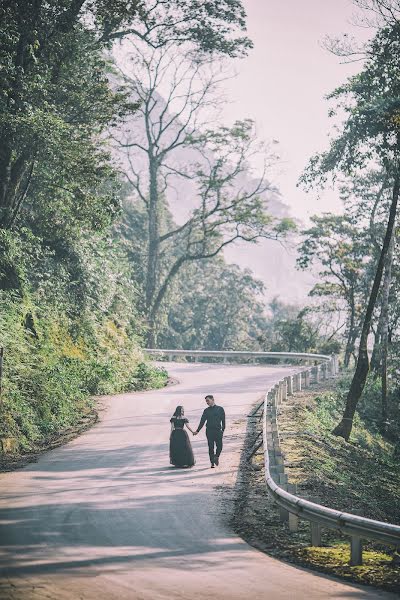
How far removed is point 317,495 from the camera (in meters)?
14.4

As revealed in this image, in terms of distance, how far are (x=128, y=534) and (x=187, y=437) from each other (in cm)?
586

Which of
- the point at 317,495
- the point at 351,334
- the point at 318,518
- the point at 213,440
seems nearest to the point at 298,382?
the point at 213,440

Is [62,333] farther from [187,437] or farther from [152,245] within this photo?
[152,245]

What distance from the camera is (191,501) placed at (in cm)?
1293

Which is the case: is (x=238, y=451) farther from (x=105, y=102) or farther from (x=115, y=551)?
(x=105, y=102)

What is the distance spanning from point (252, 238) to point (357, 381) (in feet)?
91.0

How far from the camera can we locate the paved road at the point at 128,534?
7957 mm

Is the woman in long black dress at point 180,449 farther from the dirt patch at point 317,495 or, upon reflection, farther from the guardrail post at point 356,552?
the guardrail post at point 356,552

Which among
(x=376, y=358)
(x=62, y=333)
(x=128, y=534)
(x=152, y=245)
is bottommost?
(x=128, y=534)

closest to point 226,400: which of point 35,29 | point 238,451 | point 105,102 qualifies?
point 238,451

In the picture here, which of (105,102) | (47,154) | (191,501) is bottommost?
(191,501)

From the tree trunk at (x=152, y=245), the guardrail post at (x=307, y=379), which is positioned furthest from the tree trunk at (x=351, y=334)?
the guardrail post at (x=307, y=379)

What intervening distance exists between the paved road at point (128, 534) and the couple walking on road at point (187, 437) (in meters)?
0.29

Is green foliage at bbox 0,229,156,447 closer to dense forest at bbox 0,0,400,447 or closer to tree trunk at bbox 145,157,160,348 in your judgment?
dense forest at bbox 0,0,400,447
